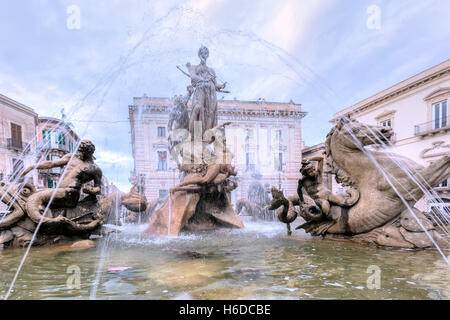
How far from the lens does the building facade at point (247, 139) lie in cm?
2727

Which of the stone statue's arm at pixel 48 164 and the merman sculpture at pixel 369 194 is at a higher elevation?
the stone statue's arm at pixel 48 164

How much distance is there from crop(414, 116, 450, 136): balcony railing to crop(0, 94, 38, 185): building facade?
3067 cm

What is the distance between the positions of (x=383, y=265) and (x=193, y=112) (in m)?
5.12

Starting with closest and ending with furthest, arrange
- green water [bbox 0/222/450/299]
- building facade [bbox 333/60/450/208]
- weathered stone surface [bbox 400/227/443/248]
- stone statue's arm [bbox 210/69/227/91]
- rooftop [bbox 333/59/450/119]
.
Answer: green water [bbox 0/222/450/299]
weathered stone surface [bbox 400/227/443/248]
stone statue's arm [bbox 210/69/227/91]
building facade [bbox 333/60/450/208]
rooftop [bbox 333/59/450/119]

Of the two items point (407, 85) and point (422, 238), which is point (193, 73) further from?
point (407, 85)

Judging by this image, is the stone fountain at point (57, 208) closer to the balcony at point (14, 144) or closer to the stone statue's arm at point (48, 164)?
the stone statue's arm at point (48, 164)

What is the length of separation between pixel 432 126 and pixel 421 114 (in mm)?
1805

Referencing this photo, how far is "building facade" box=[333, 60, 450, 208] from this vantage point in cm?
1850

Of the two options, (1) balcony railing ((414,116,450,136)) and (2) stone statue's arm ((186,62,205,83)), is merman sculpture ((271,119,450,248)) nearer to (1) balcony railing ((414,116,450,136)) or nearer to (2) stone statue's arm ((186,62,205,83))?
(2) stone statue's arm ((186,62,205,83))

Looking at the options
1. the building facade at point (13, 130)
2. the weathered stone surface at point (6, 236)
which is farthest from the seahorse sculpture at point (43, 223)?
the building facade at point (13, 130)

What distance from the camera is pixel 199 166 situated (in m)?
5.97

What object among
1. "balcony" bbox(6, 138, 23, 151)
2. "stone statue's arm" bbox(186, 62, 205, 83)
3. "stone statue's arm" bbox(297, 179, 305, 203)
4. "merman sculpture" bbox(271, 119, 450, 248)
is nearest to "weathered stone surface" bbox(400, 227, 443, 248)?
"merman sculpture" bbox(271, 119, 450, 248)
